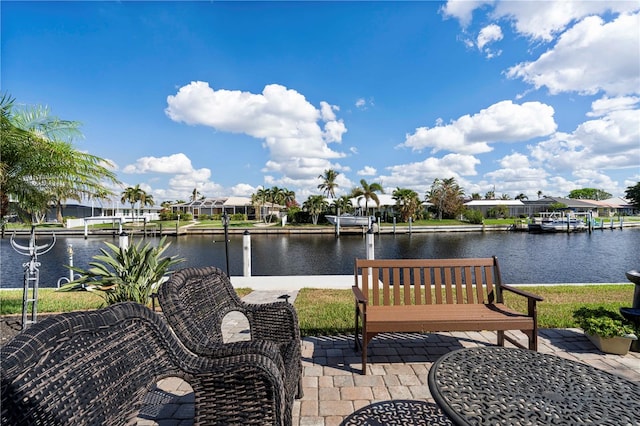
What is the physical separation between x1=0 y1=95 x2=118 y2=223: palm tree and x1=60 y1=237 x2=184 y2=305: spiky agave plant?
1.33 m

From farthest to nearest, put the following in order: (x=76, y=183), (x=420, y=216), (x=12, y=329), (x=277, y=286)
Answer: (x=420, y=216), (x=277, y=286), (x=76, y=183), (x=12, y=329)

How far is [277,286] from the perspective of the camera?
6.37m

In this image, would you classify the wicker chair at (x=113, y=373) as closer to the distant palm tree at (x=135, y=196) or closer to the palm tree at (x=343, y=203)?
the palm tree at (x=343, y=203)

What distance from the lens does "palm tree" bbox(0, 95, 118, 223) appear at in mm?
4039

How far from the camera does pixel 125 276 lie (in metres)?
4.06

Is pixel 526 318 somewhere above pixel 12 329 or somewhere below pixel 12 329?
above

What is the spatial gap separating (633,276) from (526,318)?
4.96 ft

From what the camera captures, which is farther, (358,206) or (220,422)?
(358,206)

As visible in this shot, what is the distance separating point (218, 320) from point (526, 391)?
73.7 inches

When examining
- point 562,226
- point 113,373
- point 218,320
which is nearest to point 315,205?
point 562,226

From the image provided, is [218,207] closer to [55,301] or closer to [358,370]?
[55,301]

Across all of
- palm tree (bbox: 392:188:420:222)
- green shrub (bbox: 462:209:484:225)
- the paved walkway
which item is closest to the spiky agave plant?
the paved walkway

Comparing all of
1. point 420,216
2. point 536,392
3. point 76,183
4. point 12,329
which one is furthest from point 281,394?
point 420,216

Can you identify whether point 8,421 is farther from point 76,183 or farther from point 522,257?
point 522,257
